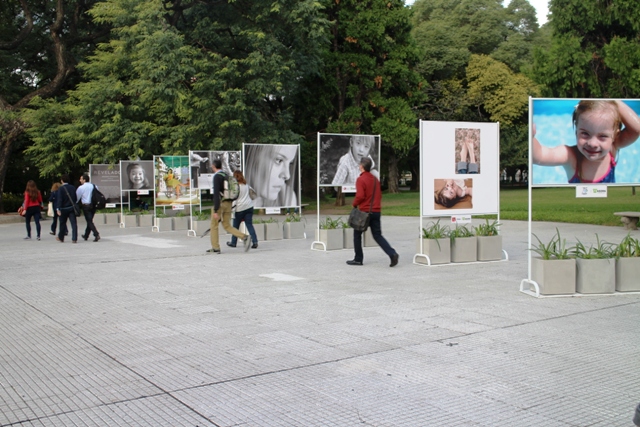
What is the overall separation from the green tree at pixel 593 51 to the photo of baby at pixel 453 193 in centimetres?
1522

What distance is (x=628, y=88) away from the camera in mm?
25234

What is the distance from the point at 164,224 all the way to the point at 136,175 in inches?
230

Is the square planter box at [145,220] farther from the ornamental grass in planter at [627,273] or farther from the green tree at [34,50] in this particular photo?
the ornamental grass in planter at [627,273]

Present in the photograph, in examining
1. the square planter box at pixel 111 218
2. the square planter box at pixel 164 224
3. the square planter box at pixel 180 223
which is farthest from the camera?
the square planter box at pixel 111 218

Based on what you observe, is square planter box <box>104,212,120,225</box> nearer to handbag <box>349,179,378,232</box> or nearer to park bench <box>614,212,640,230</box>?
handbag <box>349,179,378,232</box>

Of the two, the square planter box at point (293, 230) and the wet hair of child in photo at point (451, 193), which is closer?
the wet hair of child in photo at point (451, 193)

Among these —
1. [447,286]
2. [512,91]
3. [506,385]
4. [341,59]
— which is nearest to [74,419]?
[506,385]

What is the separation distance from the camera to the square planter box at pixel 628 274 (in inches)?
367

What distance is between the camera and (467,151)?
1270cm

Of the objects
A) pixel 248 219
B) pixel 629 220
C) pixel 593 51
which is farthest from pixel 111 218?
pixel 593 51

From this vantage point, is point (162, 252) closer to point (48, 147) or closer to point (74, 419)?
point (74, 419)

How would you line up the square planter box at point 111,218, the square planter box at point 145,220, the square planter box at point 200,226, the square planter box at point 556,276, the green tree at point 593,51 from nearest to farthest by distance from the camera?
the square planter box at point 556,276, the square planter box at point 200,226, the green tree at point 593,51, the square planter box at point 145,220, the square planter box at point 111,218

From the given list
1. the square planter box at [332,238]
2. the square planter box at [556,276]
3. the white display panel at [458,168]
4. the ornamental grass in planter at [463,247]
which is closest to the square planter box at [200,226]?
the square planter box at [332,238]

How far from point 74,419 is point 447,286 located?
642 cm
